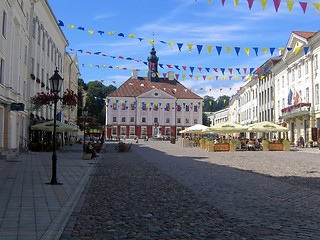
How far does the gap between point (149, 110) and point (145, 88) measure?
579cm

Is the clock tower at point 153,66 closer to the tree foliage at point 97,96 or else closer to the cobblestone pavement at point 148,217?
the tree foliage at point 97,96

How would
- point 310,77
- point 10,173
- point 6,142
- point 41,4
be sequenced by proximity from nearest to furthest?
point 10,173 < point 6,142 < point 41,4 < point 310,77

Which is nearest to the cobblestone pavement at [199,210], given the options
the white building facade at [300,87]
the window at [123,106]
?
the white building facade at [300,87]

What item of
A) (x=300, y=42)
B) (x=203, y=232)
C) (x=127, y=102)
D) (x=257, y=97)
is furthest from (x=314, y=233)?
(x=127, y=102)

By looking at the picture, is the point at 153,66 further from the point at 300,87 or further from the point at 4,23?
the point at 4,23

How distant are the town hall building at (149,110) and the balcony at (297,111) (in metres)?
49.2

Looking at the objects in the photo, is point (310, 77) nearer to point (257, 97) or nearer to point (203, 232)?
point (257, 97)

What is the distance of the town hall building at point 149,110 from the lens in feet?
303

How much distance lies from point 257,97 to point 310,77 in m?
22.1

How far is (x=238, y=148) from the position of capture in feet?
111

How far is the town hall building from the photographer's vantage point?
Answer: 92.3m

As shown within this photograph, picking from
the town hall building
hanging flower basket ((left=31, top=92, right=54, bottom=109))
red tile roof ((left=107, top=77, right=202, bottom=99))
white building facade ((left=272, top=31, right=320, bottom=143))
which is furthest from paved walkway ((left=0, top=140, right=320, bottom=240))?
red tile roof ((left=107, top=77, right=202, bottom=99))

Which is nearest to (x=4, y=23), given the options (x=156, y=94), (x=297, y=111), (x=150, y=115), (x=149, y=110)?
(x=297, y=111)

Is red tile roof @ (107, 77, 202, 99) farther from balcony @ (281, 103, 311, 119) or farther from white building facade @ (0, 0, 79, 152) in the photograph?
balcony @ (281, 103, 311, 119)
